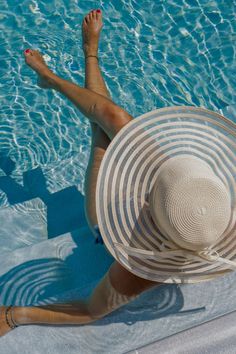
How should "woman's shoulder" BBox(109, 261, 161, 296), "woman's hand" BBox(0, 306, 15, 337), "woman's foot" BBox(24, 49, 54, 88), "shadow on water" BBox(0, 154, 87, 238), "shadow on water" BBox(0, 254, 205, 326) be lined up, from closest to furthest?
"woman's shoulder" BBox(109, 261, 161, 296)
"woman's hand" BBox(0, 306, 15, 337)
"shadow on water" BBox(0, 254, 205, 326)
"woman's foot" BBox(24, 49, 54, 88)
"shadow on water" BBox(0, 154, 87, 238)

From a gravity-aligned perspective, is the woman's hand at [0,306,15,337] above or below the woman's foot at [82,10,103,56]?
below

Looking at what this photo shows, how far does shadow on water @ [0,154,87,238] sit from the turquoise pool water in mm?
59

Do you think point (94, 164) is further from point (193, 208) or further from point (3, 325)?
point (193, 208)

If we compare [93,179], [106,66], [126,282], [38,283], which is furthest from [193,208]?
[106,66]

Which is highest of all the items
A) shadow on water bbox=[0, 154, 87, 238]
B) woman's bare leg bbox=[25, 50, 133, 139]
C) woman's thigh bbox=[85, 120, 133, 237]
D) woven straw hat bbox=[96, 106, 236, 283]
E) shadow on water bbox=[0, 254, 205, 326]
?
woven straw hat bbox=[96, 106, 236, 283]

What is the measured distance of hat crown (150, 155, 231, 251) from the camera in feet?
7.41

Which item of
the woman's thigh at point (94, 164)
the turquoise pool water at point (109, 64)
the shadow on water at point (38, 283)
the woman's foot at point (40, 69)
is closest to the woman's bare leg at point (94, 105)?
the woman's foot at point (40, 69)

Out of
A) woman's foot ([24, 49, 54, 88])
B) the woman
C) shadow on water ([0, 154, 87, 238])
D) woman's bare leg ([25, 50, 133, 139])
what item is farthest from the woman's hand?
woman's foot ([24, 49, 54, 88])

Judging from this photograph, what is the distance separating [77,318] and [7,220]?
1.34 m

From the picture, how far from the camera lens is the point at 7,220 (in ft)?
13.6

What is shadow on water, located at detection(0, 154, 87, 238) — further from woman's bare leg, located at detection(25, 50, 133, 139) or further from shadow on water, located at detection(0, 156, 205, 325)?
woman's bare leg, located at detection(25, 50, 133, 139)

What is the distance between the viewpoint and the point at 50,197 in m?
4.43

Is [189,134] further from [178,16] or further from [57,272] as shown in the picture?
[178,16]

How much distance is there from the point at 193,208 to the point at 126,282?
0.76 m
